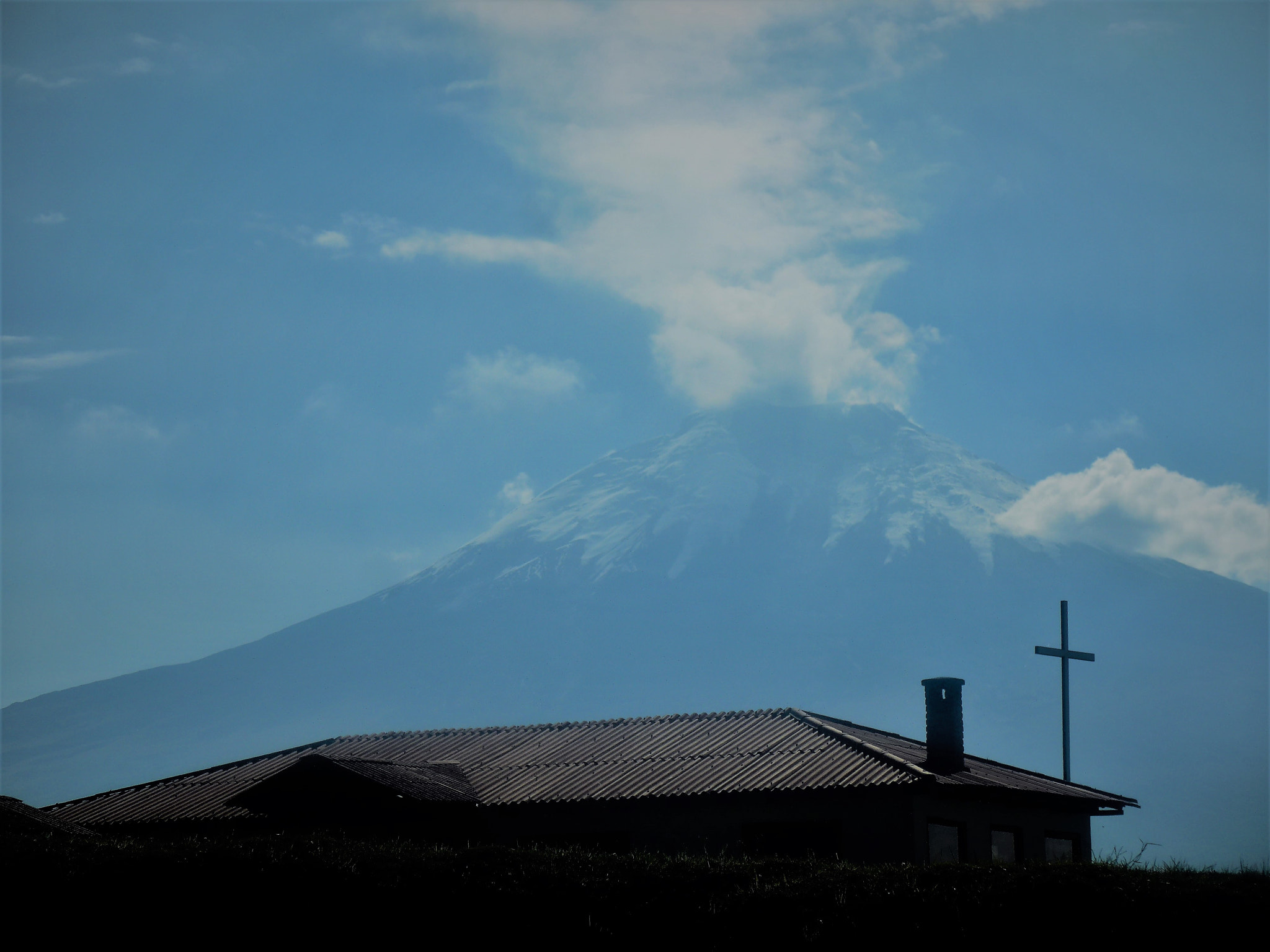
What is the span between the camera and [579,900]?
15.6 metres

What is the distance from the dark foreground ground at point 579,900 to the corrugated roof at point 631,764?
730 centimetres

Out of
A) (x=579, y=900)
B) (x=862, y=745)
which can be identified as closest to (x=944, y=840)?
(x=862, y=745)

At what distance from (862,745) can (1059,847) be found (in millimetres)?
5291

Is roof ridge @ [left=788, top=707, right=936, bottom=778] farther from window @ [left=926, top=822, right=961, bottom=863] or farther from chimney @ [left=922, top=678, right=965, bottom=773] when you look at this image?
window @ [left=926, top=822, right=961, bottom=863]

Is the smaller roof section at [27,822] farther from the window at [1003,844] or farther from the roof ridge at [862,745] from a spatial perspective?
the window at [1003,844]

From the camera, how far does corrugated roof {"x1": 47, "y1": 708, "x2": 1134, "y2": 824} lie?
24328 millimetres

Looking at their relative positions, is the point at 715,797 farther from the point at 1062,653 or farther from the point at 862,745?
the point at 1062,653

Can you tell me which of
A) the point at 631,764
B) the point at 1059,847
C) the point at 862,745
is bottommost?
the point at 1059,847

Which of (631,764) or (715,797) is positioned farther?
(631,764)

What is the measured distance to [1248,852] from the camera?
650 feet

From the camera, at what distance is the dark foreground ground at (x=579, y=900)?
14516 millimetres

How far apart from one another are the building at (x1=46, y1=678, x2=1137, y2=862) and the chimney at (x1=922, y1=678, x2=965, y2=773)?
0.14ft

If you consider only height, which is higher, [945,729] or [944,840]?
[945,729]

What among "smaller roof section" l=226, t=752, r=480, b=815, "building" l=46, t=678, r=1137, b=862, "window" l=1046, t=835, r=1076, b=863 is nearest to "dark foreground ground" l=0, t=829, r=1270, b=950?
"building" l=46, t=678, r=1137, b=862
